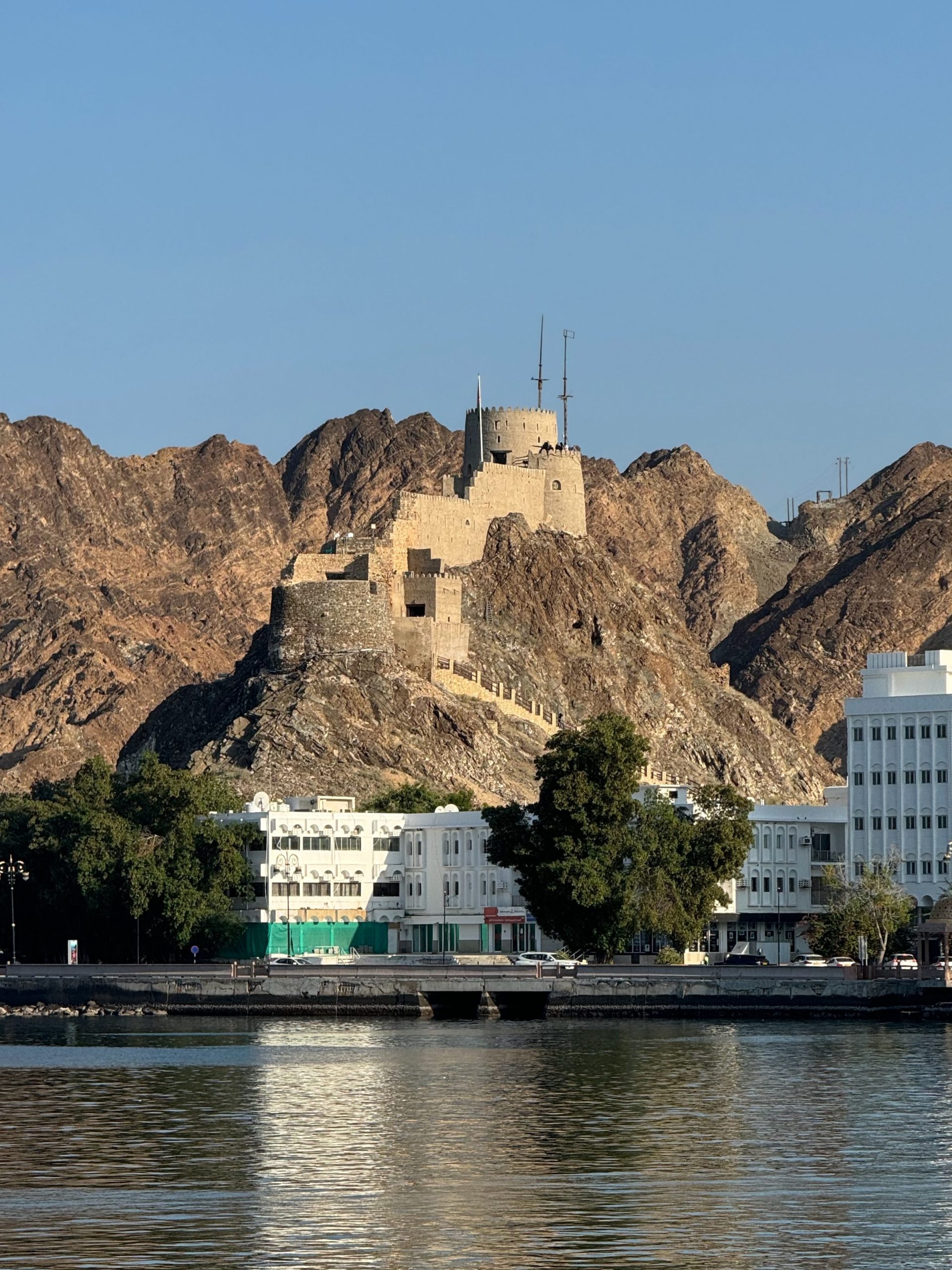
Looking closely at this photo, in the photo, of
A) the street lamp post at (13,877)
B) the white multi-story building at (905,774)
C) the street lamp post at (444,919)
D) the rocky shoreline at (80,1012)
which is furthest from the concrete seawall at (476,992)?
the street lamp post at (444,919)

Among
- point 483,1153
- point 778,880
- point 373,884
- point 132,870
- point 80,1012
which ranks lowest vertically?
point 483,1153

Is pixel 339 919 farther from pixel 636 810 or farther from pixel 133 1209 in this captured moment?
pixel 133 1209

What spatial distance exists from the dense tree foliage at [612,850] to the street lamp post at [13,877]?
32.3 metres

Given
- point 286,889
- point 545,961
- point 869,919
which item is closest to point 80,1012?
point 545,961

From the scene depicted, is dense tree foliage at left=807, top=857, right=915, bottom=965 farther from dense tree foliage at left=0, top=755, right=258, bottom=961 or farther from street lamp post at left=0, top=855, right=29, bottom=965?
street lamp post at left=0, top=855, right=29, bottom=965

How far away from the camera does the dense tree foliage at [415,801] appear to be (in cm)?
19075

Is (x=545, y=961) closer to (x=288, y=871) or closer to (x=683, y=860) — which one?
(x=683, y=860)

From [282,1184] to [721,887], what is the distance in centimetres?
9797

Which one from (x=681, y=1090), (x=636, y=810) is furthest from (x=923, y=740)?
(x=681, y=1090)

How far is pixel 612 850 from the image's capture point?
141 m

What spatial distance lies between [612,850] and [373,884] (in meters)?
37.8

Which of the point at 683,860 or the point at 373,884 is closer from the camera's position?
the point at 683,860

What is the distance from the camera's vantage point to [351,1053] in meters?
108

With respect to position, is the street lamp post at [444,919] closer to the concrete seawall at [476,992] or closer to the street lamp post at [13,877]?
the street lamp post at [13,877]
